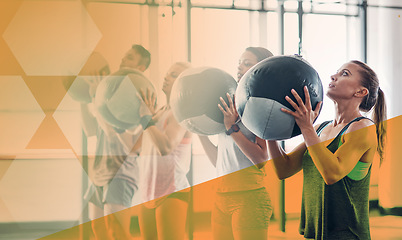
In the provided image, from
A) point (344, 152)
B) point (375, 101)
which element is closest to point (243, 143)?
point (344, 152)

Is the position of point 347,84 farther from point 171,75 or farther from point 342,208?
point 171,75

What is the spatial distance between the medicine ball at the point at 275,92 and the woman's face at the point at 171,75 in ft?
1.70

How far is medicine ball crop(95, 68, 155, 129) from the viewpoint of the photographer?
1.74m

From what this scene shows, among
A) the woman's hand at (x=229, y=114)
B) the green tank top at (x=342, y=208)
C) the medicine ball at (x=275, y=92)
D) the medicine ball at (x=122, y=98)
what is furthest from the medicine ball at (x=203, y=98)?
the green tank top at (x=342, y=208)

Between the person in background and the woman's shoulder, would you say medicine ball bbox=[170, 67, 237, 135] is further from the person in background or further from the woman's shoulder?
the woman's shoulder

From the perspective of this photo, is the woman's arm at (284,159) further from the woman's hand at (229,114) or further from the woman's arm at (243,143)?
the woman's hand at (229,114)

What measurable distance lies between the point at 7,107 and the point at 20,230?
934 mm

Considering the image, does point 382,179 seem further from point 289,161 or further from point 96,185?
point 96,185

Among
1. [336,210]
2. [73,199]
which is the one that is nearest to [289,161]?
[336,210]

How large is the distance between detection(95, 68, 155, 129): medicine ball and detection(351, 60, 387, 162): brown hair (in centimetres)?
95

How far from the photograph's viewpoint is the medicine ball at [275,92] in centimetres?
119
